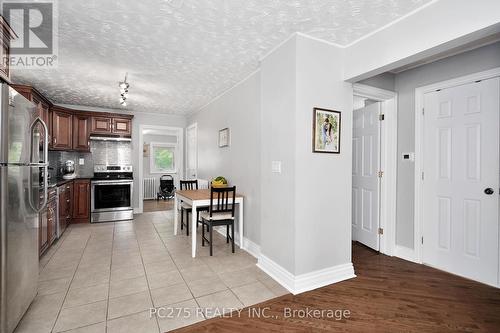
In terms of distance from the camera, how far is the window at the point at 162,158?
823 centimetres

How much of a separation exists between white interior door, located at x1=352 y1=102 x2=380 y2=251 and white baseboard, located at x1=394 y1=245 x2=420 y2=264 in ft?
0.80

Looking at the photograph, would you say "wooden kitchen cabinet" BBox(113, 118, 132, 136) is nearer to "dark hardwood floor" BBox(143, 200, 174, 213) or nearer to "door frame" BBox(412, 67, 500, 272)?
"dark hardwood floor" BBox(143, 200, 174, 213)

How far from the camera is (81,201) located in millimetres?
4879

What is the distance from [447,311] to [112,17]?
12.6 feet

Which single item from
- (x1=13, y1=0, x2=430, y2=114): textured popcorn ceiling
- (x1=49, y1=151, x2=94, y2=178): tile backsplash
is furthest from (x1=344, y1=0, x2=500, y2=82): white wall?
(x1=49, y1=151, x2=94, y2=178): tile backsplash

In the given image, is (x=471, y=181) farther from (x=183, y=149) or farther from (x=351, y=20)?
(x=183, y=149)

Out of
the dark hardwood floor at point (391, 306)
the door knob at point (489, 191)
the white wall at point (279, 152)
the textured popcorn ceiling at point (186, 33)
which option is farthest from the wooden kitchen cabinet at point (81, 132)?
the door knob at point (489, 191)

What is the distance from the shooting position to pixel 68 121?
16.1ft

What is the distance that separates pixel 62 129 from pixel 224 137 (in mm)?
3356

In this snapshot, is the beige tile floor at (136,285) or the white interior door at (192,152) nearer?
the beige tile floor at (136,285)

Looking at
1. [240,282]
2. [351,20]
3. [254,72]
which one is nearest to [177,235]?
[240,282]

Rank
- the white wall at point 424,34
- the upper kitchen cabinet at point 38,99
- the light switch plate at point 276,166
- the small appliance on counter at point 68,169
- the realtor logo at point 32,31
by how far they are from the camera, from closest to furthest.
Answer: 1. the white wall at point 424,34
2. the realtor logo at point 32,31
3. the light switch plate at point 276,166
4. the upper kitchen cabinet at point 38,99
5. the small appliance on counter at point 68,169

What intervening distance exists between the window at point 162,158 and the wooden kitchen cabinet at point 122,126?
2.73 m

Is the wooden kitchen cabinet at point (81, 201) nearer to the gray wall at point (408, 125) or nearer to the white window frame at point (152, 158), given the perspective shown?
the white window frame at point (152, 158)
